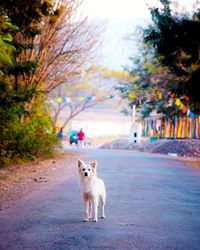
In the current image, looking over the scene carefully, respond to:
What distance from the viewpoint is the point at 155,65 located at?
157 ft

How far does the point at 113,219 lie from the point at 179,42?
19322 mm

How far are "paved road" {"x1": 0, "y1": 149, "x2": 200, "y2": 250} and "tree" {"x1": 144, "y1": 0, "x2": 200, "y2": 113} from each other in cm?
1162

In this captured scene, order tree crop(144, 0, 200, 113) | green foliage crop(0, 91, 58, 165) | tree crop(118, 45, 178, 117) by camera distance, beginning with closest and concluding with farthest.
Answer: green foliage crop(0, 91, 58, 165), tree crop(144, 0, 200, 113), tree crop(118, 45, 178, 117)

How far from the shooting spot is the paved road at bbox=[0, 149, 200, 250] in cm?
912

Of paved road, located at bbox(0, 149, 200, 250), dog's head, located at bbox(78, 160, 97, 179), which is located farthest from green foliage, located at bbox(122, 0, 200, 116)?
dog's head, located at bbox(78, 160, 97, 179)

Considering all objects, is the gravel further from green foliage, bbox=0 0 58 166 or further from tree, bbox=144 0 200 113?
green foliage, bbox=0 0 58 166


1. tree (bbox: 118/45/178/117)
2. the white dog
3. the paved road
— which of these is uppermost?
tree (bbox: 118/45/178/117)

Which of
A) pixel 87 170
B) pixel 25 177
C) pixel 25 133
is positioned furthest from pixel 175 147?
pixel 87 170

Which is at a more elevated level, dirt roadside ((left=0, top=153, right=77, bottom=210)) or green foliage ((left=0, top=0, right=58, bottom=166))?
green foliage ((left=0, top=0, right=58, bottom=166))

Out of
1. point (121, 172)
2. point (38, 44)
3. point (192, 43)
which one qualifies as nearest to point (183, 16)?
point (192, 43)

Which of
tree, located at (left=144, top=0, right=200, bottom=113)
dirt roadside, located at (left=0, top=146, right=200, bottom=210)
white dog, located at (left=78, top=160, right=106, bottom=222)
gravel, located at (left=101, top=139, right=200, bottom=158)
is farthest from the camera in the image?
gravel, located at (left=101, top=139, right=200, bottom=158)

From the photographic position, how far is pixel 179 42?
29.5 metres

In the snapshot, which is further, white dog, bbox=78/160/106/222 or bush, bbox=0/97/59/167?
bush, bbox=0/97/59/167

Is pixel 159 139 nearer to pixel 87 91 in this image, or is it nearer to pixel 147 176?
pixel 87 91
